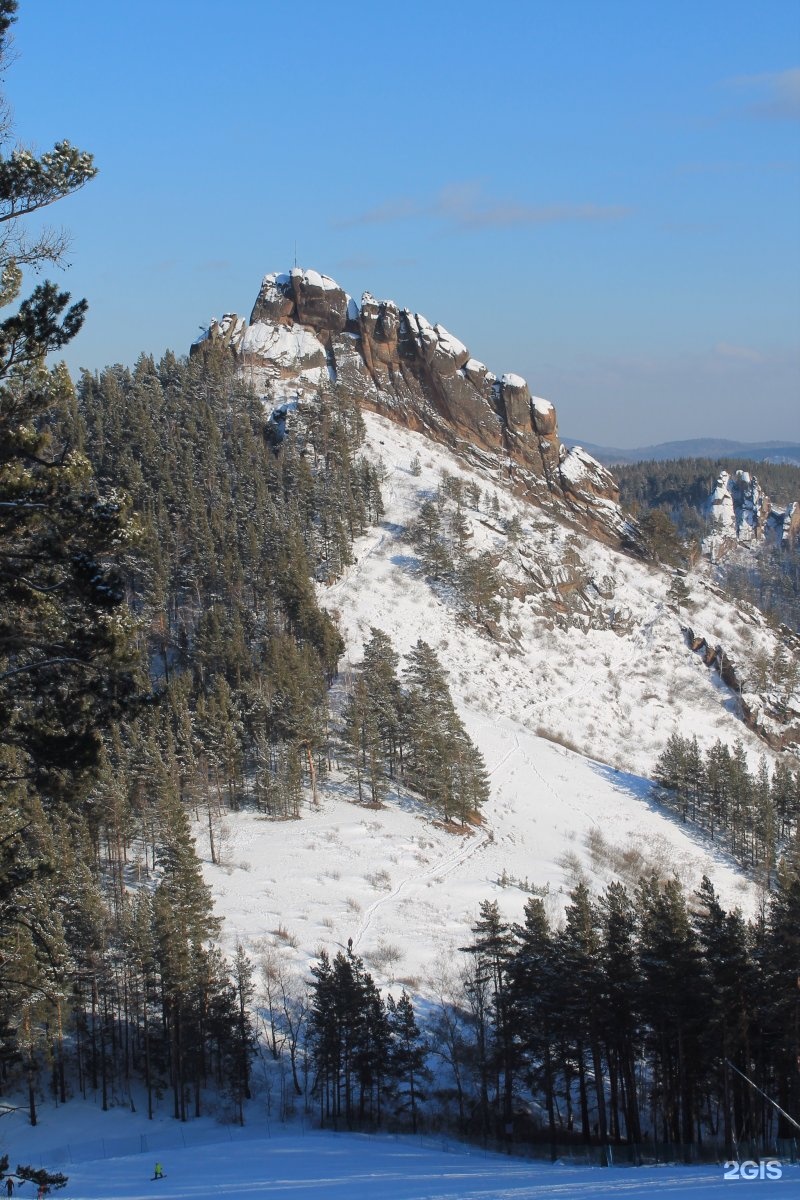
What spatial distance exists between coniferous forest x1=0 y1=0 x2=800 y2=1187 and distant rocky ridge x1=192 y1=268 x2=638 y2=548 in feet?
53.5

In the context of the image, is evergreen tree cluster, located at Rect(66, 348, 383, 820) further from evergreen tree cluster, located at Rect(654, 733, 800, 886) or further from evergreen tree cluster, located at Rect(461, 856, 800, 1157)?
evergreen tree cluster, located at Rect(654, 733, 800, 886)

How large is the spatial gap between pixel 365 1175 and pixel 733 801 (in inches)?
2026

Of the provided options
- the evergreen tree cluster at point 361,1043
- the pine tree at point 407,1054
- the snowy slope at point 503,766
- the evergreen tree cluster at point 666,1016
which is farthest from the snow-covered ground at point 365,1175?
the snowy slope at point 503,766

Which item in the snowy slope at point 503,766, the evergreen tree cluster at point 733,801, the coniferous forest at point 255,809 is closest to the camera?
the coniferous forest at point 255,809

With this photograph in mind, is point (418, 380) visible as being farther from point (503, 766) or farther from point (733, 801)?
point (733, 801)

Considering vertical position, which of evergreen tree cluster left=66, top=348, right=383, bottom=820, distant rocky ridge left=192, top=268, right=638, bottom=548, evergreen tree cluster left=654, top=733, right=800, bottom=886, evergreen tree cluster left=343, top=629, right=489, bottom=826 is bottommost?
evergreen tree cluster left=654, top=733, right=800, bottom=886

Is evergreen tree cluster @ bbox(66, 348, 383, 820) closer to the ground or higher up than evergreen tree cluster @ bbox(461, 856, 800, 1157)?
higher up

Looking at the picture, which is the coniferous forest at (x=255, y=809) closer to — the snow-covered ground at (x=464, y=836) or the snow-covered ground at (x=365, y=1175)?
the snow-covered ground at (x=464, y=836)

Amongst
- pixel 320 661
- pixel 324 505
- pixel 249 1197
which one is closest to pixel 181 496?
pixel 324 505

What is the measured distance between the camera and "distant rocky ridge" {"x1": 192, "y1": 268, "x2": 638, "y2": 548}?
116062mm

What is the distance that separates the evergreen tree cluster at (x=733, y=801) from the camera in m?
64.4

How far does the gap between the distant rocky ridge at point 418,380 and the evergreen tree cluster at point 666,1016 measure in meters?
88.1

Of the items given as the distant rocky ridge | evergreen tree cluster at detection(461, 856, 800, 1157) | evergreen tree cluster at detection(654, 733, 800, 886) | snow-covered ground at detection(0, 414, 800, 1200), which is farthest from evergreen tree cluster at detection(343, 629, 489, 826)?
the distant rocky ridge

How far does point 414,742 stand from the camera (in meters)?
63.0
